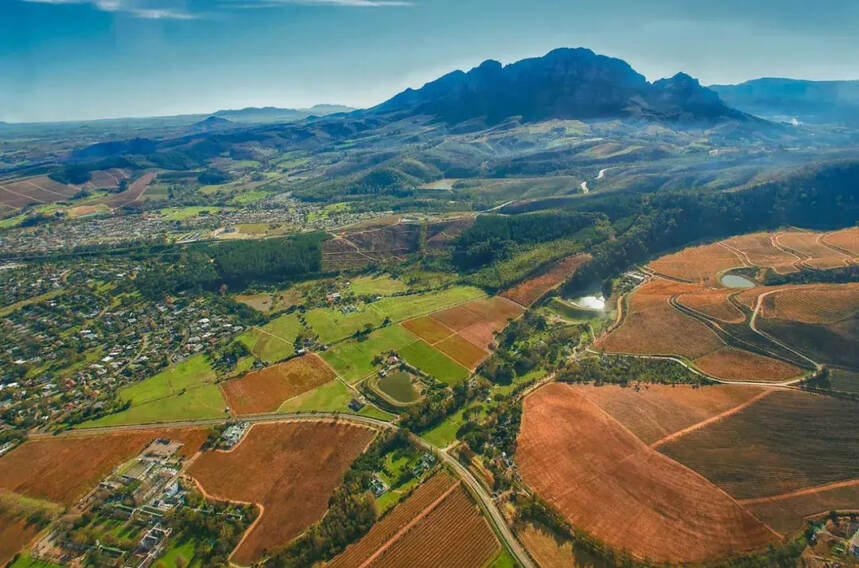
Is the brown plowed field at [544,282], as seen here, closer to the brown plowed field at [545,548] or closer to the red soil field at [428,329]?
the red soil field at [428,329]

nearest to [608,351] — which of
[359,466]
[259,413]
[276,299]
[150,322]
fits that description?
[359,466]

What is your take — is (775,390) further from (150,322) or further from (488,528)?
(150,322)

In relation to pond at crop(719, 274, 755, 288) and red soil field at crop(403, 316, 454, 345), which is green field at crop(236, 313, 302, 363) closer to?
red soil field at crop(403, 316, 454, 345)

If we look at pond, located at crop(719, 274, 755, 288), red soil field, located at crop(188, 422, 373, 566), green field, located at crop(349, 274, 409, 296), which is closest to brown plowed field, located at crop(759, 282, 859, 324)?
pond, located at crop(719, 274, 755, 288)

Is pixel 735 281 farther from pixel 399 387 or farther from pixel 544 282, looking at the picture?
pixel 399 387

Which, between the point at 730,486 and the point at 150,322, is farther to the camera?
the point at 150,322
